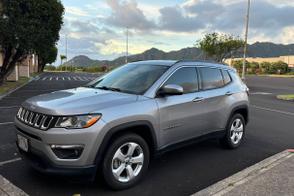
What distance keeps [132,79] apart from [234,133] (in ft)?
8.45

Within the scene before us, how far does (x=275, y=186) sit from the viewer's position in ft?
14.8

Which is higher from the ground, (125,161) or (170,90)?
(170,90)

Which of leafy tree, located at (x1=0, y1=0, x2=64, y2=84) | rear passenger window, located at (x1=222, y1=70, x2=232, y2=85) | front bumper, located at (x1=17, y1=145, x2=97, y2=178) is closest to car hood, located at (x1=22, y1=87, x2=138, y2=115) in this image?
front bumper, located at (x1=17, y1=145, x2=97, y2=178)

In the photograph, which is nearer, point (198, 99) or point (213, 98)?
point (198, 99)

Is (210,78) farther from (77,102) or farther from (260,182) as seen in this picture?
(77,102)

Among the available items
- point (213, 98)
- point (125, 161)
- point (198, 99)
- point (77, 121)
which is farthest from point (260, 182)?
point (77, 121)

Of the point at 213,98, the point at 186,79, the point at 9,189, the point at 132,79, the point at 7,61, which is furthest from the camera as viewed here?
the point at 7,61

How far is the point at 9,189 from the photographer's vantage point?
428 cm

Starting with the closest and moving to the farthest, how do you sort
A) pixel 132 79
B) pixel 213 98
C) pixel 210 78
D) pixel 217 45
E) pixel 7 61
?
1. pixel 132 79
2. pixel 213 98
3. pixel 210 78
4. pixel 7 61
5. pixel 217 45

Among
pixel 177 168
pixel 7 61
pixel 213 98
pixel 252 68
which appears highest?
pixel 252 68

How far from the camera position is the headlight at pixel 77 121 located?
13.0 feet

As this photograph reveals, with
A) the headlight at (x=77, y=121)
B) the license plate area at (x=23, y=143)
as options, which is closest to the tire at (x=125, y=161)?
the headlight at (x=77, y=121)

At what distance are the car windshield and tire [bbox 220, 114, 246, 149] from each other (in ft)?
6.62

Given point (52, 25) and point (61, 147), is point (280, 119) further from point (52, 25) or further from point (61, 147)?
point (52, 25)
